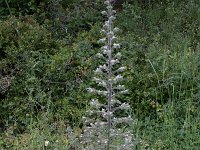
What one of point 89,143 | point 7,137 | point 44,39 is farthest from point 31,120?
point 89,143

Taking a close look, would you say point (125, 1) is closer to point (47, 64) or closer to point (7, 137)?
point (47, 64)

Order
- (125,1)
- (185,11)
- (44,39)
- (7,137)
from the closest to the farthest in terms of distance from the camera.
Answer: (7,137) → (44,39) → (185,11) → (125,1)

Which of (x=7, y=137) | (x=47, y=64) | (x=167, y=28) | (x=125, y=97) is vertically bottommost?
(x=7, y=137)

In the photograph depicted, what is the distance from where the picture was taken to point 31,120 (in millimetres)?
4625

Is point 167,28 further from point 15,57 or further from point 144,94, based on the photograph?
point 15,57

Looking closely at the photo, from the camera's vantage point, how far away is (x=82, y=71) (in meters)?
5.43

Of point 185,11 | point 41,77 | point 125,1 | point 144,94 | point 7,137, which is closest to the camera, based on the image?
point 7,137

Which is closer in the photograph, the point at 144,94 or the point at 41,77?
the point at 144,94

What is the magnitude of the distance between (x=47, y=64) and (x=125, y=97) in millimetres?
1072

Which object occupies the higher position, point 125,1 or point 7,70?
point 125,1

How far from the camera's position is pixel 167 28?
6.27 meters

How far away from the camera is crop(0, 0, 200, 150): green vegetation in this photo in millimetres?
4480

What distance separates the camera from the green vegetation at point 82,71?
4480 mm

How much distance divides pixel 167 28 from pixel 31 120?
251cm
